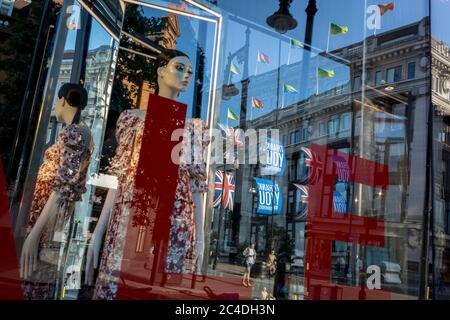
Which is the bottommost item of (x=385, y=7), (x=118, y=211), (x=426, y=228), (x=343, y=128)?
(x=118, y=211)

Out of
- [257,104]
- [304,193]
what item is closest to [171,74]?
[257,104]

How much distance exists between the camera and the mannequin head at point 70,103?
1.43 metres

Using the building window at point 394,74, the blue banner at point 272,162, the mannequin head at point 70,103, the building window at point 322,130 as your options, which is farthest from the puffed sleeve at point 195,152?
the building window at point 394,74

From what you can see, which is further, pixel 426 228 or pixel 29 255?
pixel 426 228

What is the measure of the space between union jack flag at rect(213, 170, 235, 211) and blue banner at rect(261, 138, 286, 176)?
0.35 meters

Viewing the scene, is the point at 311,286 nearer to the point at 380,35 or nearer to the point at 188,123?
the point at 188,123

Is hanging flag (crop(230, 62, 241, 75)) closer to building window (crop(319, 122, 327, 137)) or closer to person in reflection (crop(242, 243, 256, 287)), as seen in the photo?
building window (crop(319, 122, 327, 137))

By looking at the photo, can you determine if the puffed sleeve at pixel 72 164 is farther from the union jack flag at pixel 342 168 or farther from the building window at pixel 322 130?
the building window at pixel 322 130

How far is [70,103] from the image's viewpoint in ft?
4.95

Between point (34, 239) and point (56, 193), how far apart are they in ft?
0.59

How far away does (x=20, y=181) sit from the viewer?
129 cm

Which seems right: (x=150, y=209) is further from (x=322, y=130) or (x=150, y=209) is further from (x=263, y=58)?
(x=263, y=58)

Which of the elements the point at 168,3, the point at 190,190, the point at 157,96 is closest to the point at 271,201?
the point at 190,190

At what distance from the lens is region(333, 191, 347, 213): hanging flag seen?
2.38 metres
